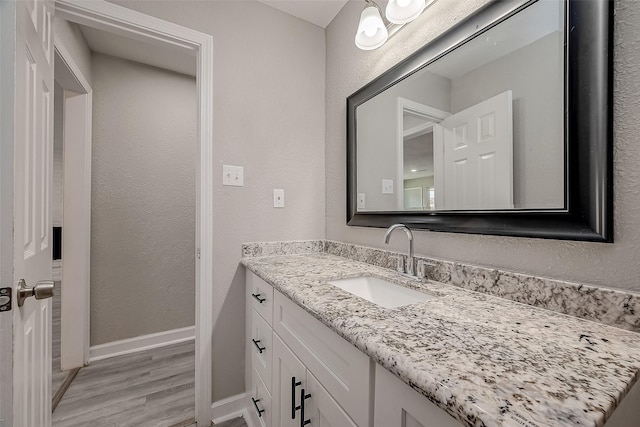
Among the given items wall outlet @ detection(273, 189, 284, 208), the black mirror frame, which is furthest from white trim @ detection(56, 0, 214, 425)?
the black mirror frame

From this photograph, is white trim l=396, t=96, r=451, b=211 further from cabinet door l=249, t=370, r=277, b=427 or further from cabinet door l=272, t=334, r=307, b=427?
cabinet door l=249, t=370, r=277, b=427

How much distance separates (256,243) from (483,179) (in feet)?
3.89

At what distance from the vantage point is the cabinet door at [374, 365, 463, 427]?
43 cm

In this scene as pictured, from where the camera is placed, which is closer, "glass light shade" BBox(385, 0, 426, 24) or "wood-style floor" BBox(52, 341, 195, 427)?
"glass light shade" BBox(385, 0, 426, 24)

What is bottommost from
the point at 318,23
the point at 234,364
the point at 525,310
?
the point at 234,364

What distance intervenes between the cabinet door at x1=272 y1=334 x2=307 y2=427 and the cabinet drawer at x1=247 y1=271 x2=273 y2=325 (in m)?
0.12

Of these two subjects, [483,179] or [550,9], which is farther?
[483,179]

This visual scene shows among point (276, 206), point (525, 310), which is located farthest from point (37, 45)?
point (525, 310)

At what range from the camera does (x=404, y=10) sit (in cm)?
108

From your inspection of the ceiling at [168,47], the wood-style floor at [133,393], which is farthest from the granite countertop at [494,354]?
the ceiling at [168,47]

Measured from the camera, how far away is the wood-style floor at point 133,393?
144cm

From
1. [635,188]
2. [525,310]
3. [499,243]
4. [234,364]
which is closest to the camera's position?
[635,188]

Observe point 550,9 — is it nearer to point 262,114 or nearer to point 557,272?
point 557,272

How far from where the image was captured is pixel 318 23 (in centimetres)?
179
